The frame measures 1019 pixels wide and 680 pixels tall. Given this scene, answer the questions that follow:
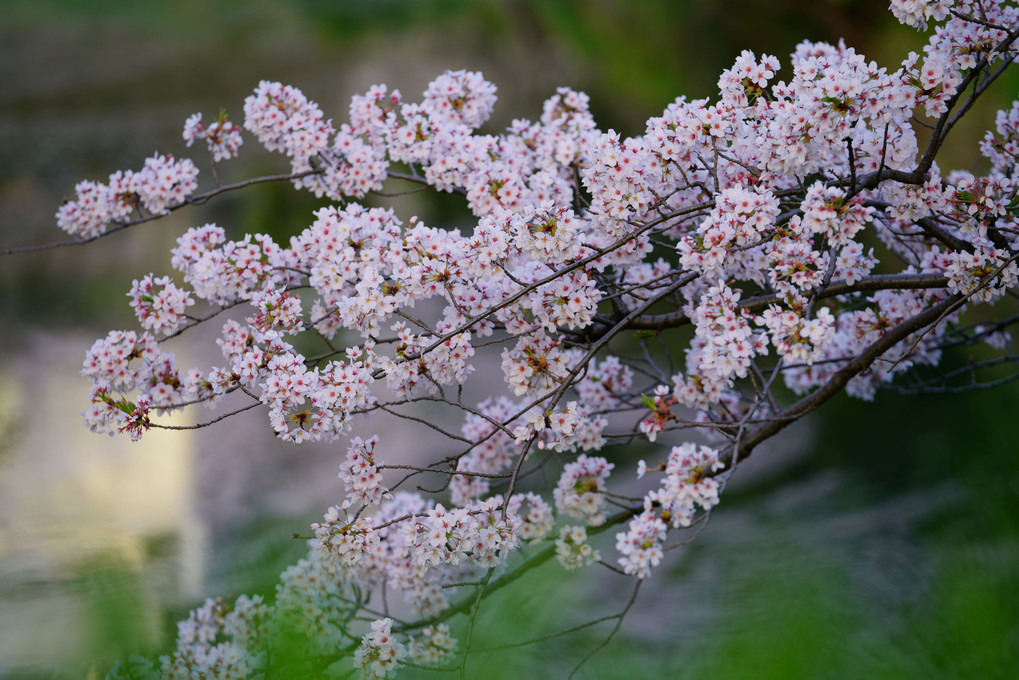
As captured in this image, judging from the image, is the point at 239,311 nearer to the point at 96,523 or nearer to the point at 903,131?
the point at 96,523

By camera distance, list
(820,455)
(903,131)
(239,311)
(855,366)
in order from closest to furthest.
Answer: (903,131)
(855,366)
(820,455)
(239,311)

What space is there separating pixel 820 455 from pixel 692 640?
158 centimetres

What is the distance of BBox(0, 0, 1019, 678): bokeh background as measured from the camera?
0.99m

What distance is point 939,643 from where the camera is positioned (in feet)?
3.16

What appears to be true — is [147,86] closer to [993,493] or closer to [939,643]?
[993,493]

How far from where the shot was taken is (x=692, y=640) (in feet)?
3.42

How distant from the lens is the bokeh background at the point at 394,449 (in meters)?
0.99

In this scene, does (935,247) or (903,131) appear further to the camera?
(935,247)

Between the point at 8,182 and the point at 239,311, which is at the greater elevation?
the point at 8,182

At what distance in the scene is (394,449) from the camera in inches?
108

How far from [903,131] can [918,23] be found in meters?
0.12

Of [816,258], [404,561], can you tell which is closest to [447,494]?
[404,561]

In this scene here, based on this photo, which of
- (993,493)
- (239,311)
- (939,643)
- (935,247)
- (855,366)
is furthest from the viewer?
(239,311)

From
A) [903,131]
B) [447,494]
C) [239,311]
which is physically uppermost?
[239,311]
